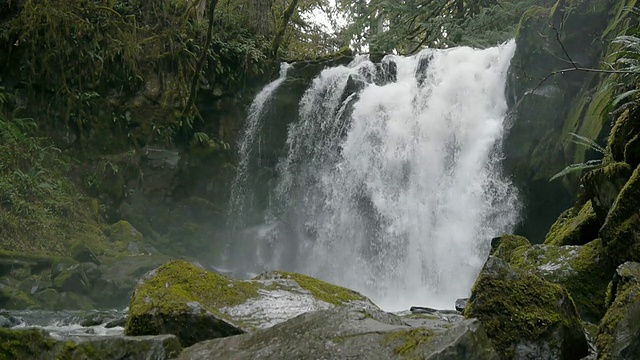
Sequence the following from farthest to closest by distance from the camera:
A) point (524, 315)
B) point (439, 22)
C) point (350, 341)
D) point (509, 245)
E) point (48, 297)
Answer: point (439, 22) → point (48, 297) → point (509, 245) → point (524, 315) → point (350, 341)

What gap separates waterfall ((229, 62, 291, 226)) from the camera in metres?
15.5

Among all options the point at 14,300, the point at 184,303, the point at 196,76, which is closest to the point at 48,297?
the point at 14,300

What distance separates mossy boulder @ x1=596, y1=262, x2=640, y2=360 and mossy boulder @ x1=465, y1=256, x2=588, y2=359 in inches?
10.6

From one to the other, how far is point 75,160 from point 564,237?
11433 millimetres

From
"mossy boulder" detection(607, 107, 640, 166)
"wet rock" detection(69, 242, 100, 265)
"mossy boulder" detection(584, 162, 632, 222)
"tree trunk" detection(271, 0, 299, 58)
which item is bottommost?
"wet rock" detection(69, 242, 100, 265)

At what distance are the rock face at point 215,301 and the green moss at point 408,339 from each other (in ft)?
4.38

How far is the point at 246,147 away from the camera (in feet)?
51.8

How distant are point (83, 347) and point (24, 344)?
0.37 metres

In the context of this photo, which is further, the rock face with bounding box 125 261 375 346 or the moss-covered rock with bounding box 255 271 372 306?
the moss-covered rock with bounding box 255 271 372 306

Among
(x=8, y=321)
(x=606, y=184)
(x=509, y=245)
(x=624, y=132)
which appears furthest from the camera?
(x=8, y=321)

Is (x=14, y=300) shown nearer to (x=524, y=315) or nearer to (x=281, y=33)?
(x=524, y=315)

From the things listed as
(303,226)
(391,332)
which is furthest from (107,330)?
(303,226)

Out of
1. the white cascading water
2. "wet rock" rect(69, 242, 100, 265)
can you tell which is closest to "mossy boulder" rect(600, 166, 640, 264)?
the white cascading water

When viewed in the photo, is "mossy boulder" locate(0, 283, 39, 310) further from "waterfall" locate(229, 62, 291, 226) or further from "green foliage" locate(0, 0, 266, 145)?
"waterfall" locate(229, 62, 291, 226)
